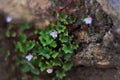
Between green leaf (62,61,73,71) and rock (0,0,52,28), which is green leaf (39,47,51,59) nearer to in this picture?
green leaf (62,61,73,71)

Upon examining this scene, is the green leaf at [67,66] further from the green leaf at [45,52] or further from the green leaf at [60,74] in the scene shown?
the green leaf at [45,52]

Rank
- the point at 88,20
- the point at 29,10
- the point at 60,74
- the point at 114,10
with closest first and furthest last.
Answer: the point at 114,10, the point at 88,20, the point at 60,74, the point at 29,10

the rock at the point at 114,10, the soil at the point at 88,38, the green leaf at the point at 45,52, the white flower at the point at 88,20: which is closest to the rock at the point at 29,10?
the soil at the point at 88,38

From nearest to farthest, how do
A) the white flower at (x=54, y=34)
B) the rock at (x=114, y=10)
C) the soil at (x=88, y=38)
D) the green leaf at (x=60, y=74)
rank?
the rock at (x=114, y=10)
the soil at (x=88, y=38)
the white flower at (x=54, y=34)
the green leaf at (x=60, y=74)

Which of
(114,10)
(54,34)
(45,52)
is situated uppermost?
(114,10)

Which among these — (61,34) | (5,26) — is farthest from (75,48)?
(5,26)

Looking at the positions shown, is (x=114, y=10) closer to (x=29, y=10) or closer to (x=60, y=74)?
(x=60, y=74)

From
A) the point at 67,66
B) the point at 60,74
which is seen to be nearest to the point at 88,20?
the point at 67,66

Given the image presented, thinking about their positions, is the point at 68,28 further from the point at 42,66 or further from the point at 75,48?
the point at 42,66
